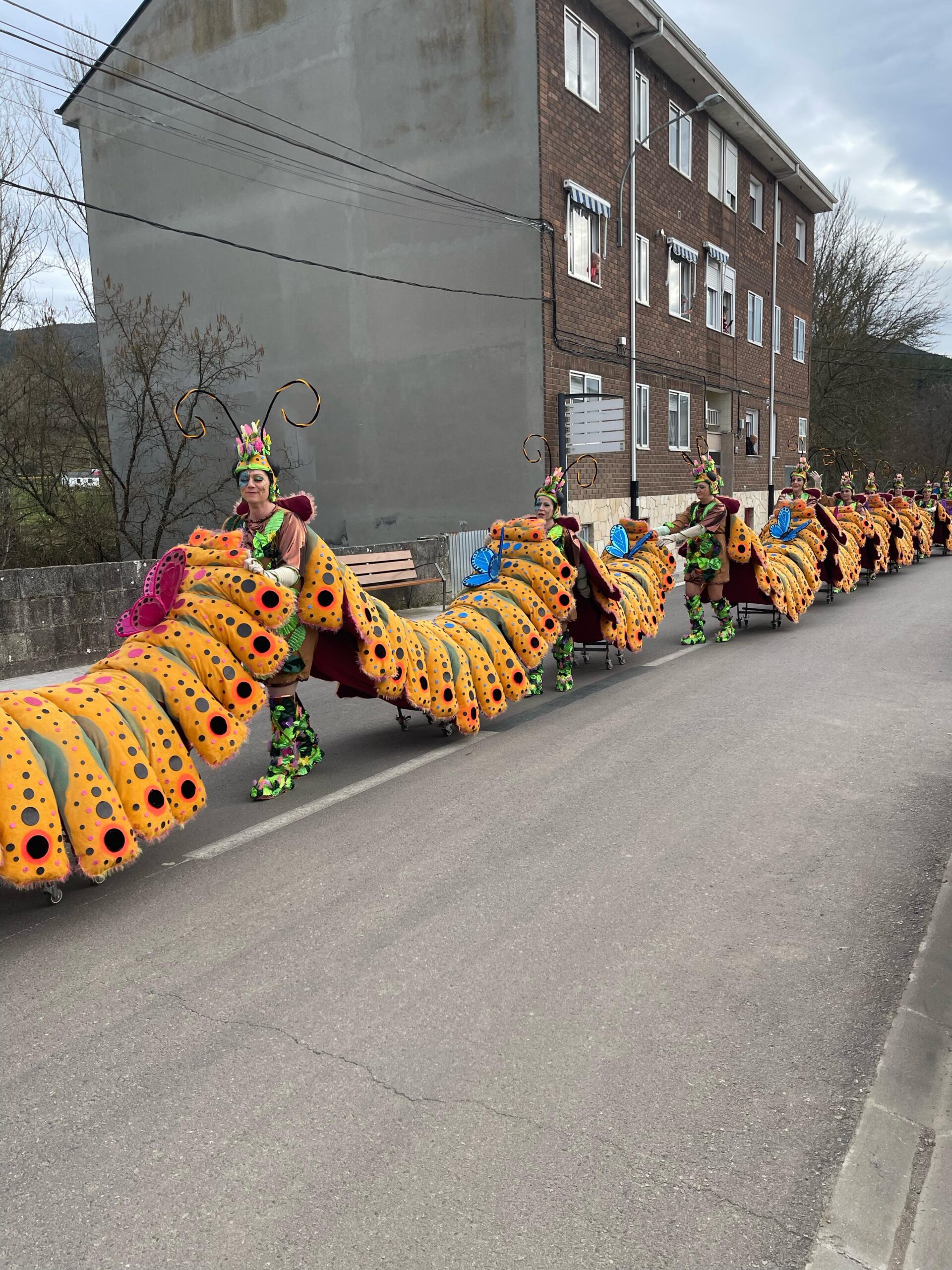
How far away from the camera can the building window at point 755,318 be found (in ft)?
94.5

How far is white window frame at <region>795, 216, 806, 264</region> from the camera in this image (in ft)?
108

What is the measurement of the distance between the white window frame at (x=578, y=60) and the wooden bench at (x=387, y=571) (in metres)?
10.3

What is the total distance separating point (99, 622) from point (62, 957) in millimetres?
7246

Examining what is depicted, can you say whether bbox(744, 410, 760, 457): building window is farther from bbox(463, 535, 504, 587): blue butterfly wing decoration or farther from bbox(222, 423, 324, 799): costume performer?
bbox(222, 423, 324, 799): costume performer

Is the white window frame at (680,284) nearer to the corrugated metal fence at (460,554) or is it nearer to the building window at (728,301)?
the building window at (728,301)

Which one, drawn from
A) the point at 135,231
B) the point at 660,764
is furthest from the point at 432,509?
the point at 660,764

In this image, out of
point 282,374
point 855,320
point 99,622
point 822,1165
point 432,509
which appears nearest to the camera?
point 822,1165

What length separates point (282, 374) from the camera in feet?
70.0

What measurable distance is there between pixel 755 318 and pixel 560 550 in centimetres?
2438

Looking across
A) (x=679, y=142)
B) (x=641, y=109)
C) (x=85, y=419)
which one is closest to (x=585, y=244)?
(x=641, y=109)

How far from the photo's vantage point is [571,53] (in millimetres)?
18359

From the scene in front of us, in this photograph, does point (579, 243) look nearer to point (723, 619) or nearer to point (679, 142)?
point (679, 142)

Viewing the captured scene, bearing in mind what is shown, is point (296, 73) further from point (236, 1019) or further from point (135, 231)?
point (236, 1019)

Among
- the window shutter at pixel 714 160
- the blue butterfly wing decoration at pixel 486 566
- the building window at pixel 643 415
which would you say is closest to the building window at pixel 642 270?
the building window at pixel 643 415
